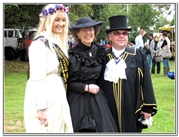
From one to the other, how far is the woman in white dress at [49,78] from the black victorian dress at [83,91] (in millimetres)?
80

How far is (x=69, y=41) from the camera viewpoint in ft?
13.2

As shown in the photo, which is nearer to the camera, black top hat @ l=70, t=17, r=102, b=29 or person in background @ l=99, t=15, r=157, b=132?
black top hat @ l=70, t=17, r=102, b=29

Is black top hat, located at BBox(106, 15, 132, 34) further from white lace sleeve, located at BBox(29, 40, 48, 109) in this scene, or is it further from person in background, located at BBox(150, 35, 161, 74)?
person in background, located at BBox(150, 35, 161, 74)

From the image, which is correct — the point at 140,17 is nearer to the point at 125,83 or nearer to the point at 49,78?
the point at 125,83

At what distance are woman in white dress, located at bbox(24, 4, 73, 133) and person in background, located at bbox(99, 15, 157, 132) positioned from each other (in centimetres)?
50

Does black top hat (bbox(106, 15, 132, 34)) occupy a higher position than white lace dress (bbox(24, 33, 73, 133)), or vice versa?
black top hat (bbox(106, 15, 132, 34))

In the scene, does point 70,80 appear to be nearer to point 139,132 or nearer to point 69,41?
point 69,41

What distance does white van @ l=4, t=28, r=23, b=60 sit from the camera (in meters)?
19.2

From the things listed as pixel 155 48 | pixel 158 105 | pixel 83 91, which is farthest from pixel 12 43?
pixel 83 91

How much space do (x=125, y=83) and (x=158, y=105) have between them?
4403 millimetres

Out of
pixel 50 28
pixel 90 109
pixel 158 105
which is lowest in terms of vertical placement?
pixel 158 105

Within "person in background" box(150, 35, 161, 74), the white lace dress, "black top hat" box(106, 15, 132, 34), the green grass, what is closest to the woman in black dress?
the white lace dress

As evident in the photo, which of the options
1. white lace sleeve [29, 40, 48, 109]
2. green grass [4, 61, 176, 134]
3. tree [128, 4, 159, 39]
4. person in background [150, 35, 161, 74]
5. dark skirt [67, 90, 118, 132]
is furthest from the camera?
tree [128, 4, 159, 39]

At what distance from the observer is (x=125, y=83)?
13.1 feet
